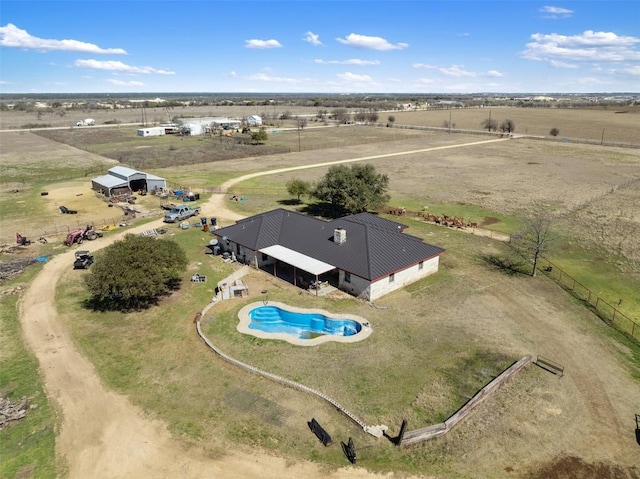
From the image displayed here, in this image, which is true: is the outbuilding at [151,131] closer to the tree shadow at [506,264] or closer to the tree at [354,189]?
the tree at [354,189]

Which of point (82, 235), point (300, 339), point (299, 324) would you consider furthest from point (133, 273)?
point (82, 235)

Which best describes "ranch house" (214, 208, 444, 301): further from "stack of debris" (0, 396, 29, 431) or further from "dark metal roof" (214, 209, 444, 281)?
"stack of debris" (0, 396, 29, 431)

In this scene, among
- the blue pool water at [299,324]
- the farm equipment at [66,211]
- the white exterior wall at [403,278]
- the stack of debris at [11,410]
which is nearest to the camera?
the stack of debris at [11,410]

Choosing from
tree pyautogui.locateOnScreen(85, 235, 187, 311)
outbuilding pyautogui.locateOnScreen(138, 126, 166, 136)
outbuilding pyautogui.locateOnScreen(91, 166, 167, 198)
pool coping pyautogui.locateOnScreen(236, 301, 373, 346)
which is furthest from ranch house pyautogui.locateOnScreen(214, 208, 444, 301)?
outbuilding pyautogui.locateOnScreen(138, 126, 166, 136)

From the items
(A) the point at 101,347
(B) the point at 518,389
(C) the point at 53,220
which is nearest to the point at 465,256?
(B) the point at 518,389

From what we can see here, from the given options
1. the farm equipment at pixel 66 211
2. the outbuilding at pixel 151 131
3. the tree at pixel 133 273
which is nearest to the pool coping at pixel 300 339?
the tree at pixel 133 273

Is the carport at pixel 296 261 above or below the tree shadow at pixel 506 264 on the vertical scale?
above

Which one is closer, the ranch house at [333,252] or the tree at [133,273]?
the tree at [133,273]
